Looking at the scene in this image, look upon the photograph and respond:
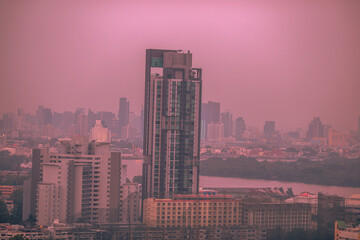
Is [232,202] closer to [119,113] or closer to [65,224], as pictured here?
[65,224]

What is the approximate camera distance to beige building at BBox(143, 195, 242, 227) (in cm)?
805

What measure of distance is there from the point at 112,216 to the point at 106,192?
1.35ft

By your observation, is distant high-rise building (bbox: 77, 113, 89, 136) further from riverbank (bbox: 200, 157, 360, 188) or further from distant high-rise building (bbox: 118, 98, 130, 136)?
riverbank (bbox: 200, 157, 360, 188)

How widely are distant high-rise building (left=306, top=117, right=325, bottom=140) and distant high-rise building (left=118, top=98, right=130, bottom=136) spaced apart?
120 inches

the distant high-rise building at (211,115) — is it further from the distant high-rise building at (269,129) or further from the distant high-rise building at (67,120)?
the distant high-rise building at (67,120)

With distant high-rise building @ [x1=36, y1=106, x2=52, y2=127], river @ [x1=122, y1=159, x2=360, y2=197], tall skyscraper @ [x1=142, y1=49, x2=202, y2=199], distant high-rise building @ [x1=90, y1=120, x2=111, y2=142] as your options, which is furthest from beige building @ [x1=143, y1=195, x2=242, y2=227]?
distant high-rise building @ [x1=36, y1=106, x2=52, y2=127]

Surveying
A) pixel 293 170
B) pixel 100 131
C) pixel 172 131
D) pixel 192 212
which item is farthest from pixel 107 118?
pixel 192 212

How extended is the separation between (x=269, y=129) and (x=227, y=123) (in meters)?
0.79

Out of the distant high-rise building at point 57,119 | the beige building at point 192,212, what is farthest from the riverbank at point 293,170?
the beige building at point 192,212

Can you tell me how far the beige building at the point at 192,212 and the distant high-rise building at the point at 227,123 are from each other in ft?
23.5

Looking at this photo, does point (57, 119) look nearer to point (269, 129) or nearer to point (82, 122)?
point (82, 122)

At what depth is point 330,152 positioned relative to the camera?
678 inches

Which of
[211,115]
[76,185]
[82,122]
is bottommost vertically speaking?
[76,185]

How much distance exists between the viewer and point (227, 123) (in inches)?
661
